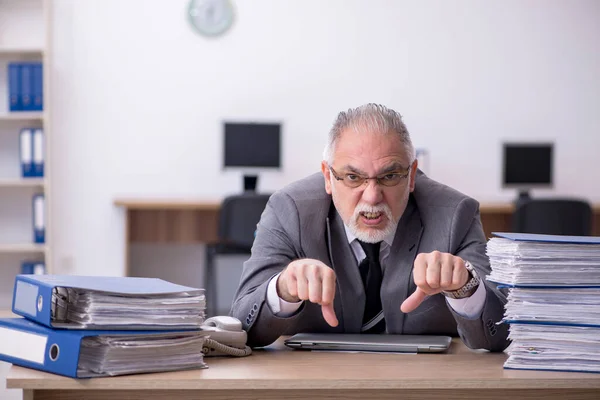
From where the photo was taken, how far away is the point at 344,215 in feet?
6.19

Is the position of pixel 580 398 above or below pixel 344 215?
below

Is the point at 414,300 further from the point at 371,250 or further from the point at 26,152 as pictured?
the point at 26,152

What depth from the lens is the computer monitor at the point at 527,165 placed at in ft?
18.8

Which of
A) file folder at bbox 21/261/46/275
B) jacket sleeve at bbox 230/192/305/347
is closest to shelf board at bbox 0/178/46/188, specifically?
file folder at bbox 21/261/46/275

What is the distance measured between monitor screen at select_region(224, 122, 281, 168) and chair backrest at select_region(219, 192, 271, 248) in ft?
2.36

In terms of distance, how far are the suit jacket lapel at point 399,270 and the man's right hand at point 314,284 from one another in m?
0.45

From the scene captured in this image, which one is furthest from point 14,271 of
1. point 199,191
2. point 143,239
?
point 199,191

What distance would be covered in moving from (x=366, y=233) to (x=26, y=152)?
12.8ft

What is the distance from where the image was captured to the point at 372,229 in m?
1.87

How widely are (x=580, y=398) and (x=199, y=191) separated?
15.2ft

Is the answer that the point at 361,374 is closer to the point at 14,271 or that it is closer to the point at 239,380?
the point at 239,380

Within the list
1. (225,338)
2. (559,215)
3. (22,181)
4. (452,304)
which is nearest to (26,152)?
(22,181)

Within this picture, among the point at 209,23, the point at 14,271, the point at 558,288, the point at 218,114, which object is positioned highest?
the point at 209,23

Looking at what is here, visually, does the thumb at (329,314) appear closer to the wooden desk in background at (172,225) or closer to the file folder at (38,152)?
the wooden desk in background at (172,225)
